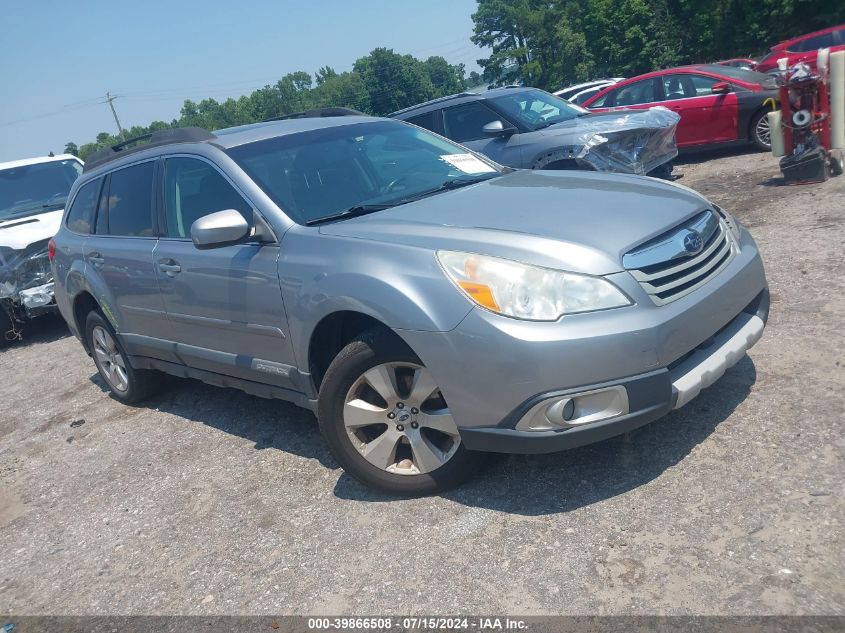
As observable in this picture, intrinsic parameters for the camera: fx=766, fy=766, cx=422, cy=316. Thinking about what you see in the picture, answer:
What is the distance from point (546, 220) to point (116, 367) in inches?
156

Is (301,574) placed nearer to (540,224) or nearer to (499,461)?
(499,461)

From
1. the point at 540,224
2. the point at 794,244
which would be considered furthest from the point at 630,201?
the point at 794,244

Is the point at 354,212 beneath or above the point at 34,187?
beneath

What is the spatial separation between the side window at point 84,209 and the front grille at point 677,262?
13.8ft

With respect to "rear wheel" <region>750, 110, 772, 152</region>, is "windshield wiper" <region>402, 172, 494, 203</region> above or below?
above

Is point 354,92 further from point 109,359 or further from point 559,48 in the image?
point 109,359

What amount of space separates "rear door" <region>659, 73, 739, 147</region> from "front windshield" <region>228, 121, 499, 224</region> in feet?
25.5

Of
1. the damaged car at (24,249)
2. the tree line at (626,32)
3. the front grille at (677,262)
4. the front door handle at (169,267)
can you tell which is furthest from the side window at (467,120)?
the tree line at (626,32)

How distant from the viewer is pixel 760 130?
11109mm

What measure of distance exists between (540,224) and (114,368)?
4.01m

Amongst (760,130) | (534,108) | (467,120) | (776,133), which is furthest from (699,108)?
(467,120)

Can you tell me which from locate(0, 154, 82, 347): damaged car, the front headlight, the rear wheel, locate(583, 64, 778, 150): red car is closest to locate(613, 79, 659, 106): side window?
locate(583, 64, 778, 150): red car

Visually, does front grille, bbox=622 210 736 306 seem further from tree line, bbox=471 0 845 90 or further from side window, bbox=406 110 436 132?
tree line, bbox=471 0 845 90

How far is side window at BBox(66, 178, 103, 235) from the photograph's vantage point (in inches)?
226
